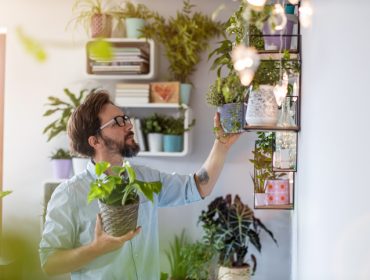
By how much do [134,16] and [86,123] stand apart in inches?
50.9

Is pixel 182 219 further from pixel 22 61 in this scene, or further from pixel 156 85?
pixel 22 61

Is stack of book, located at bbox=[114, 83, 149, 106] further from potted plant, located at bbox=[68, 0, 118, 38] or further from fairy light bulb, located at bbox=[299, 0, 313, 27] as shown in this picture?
fairy light bulb, located at bbox=[299, 0, 313, 27]

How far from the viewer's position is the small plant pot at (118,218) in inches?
57.3

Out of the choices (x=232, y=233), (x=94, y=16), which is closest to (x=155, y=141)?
(x=232, y=233)

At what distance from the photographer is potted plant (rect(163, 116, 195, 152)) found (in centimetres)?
285

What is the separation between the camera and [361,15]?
635 millimetres

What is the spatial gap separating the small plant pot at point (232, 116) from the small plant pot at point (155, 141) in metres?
1.21

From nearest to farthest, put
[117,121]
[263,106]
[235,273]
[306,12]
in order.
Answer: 1. [306,12]
2. [263,106]
3. [117,121]
4. [235,273]

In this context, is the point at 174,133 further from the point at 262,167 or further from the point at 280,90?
the point at 280,90

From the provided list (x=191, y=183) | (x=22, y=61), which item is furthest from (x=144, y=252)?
(x=22, y=61)

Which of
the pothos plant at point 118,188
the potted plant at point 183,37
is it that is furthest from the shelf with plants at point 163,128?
the pothos plant at point 118,188

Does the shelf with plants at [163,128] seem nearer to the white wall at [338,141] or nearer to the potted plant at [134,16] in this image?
the potted plant at [134,16]

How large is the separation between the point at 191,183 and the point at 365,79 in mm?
1352

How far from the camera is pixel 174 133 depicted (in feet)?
9.40
